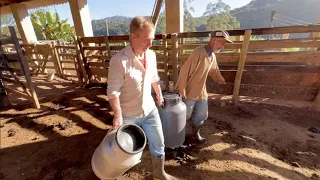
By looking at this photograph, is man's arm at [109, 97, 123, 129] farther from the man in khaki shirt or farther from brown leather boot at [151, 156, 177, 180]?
the man in khaki shirt

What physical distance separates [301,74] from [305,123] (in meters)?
1.13

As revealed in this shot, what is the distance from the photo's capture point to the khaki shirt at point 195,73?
8.75 ft

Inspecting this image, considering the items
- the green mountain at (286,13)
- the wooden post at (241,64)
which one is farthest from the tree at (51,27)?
the green mountain at (286,13)

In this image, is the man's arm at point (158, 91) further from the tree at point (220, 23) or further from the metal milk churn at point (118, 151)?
the tree at point (220, 23)

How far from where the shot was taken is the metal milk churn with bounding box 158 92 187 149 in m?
2.66

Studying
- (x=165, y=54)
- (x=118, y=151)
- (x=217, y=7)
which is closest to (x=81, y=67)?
(x=165, y=54)

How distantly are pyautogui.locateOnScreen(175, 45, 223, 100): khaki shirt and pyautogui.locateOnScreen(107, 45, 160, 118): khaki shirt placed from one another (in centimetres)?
76

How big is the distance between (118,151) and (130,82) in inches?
27.2

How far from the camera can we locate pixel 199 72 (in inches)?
107

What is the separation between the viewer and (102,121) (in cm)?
433

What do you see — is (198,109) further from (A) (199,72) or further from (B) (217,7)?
(B) (217,7)

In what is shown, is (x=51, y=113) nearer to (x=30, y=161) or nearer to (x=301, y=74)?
(x=30, y=161)

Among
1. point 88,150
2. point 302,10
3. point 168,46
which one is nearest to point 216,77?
point 168,46

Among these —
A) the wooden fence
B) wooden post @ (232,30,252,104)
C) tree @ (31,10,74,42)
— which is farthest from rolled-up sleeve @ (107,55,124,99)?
tree @ (31,10,74,42)
